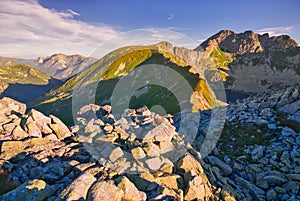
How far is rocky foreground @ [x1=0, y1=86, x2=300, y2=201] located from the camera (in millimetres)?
18734

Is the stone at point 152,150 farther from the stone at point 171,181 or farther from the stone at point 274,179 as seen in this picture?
the stone at point 274,179

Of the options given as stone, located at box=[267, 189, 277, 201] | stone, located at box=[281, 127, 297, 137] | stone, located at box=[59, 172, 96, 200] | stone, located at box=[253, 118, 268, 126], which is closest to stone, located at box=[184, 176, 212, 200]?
stone, located at box=[59, 172, 96, 200]

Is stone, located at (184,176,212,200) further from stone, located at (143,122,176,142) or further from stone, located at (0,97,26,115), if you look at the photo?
stone, located at (0,97,26,115)

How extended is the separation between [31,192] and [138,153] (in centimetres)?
1042

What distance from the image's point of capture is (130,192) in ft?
60.1

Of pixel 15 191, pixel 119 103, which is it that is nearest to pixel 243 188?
pixel 15 191

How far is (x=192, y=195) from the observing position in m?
20.5

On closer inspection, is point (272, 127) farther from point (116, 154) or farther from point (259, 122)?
point (116, 154)

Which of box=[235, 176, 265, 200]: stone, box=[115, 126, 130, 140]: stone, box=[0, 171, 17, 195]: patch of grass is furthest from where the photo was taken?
box=[115, 126, 130, 140]: stone

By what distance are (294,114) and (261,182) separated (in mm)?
24343

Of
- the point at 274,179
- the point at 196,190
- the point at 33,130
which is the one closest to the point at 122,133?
the point at 33,130

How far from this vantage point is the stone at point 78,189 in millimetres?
17250

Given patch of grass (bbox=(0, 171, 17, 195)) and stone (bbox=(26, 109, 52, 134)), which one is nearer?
patch of grass (bbox=(0, 171, 17, 195))

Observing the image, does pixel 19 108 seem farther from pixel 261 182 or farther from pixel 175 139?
pixel 261 182
